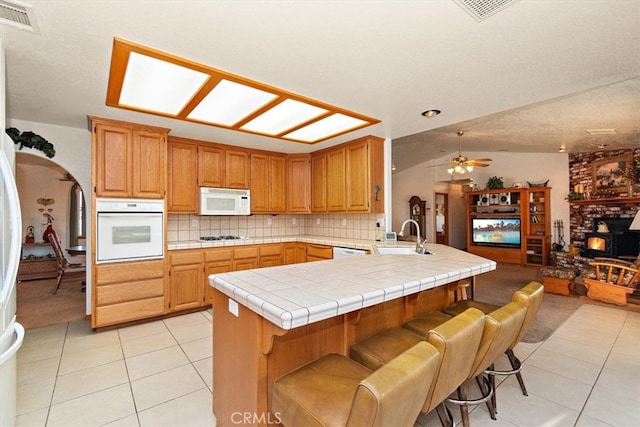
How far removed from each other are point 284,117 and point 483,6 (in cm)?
210

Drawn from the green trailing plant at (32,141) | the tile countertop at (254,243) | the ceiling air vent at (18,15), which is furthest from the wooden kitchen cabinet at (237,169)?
the ceiling air vent at (18,15)

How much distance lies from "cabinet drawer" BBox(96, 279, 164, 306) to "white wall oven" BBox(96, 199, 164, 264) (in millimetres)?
286

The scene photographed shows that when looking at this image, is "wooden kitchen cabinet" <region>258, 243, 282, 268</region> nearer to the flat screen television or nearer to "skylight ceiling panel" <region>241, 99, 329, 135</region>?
"skylight ceiling panel" <region>241, 99, 329, 135</region>

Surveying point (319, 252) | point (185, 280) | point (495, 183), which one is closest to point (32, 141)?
point (185, 280)

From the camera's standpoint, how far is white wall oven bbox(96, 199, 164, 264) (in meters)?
3.15

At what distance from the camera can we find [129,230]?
3.30 metres

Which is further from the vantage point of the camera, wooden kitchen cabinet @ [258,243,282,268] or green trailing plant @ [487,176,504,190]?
green trailing plant @ [487,176,504,190]

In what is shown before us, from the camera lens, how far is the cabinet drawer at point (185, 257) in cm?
362

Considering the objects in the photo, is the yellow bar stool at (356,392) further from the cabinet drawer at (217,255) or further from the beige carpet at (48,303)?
the beige carpet at (48,303)

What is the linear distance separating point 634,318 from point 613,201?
11.3 ft

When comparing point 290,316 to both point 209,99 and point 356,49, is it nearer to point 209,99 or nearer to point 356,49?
point 356,49

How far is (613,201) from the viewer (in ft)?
19.4

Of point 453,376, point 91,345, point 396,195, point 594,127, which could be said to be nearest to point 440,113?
point 453,376

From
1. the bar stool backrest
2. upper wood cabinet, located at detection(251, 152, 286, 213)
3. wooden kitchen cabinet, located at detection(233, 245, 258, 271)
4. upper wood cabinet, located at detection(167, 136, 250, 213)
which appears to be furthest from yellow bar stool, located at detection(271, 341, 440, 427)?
upper wood cabinet, located at detection(251, 152, 286, 213)
